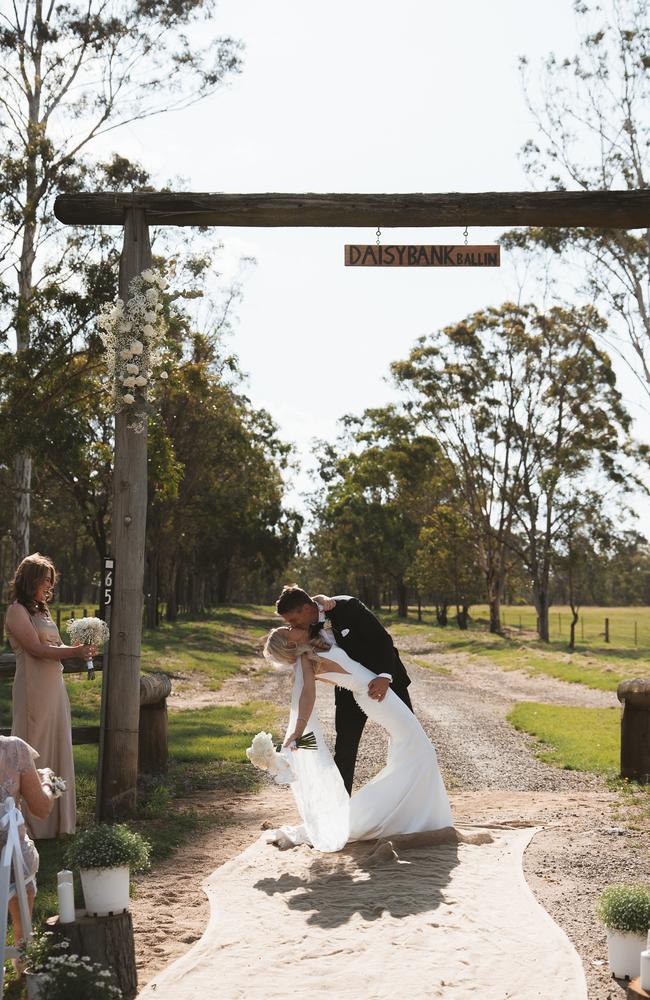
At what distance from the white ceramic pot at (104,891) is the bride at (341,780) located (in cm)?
260

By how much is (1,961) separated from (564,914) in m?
3.37

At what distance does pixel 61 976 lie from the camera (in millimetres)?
4629

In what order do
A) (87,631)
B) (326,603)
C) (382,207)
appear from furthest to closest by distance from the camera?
(382,207) < (326,603) < (87,631)

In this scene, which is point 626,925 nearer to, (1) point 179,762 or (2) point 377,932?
(2) point 377,932

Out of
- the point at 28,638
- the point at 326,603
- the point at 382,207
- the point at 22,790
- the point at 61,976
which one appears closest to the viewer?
the point at 61,976

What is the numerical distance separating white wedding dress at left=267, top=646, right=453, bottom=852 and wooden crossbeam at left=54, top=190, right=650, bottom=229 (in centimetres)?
377

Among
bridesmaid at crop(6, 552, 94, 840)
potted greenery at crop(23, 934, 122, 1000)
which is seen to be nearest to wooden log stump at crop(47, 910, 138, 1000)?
potted greenery at crop(23, 934, 122, 1000)

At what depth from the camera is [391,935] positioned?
593cm

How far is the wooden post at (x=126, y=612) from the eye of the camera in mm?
9250

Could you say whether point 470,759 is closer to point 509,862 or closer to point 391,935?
point 509,862

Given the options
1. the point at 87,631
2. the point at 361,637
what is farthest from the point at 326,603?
the point at 87,631

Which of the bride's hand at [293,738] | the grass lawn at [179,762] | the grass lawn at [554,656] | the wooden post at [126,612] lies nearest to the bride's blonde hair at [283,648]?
the bride's hand at [293,738]

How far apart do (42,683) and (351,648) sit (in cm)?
235

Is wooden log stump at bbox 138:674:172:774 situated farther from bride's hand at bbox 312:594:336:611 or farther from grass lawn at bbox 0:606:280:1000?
bride's hand at bbox 312:594:336:611
